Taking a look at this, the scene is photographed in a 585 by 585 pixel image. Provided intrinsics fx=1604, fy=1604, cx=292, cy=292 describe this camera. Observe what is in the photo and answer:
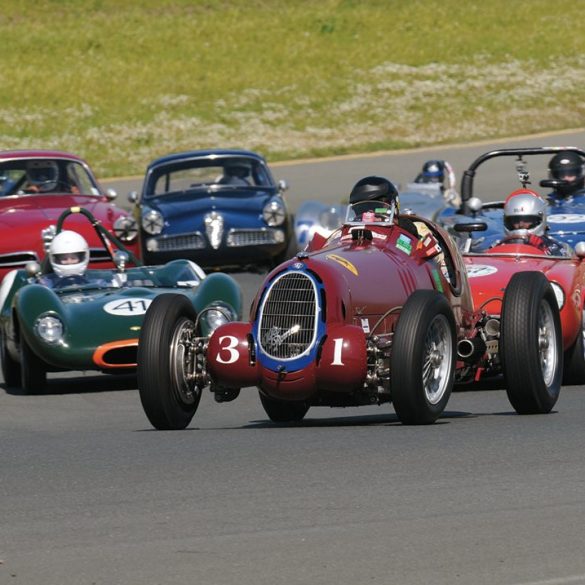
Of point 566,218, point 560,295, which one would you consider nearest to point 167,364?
point 560,295

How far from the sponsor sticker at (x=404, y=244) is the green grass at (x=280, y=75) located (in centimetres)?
2504

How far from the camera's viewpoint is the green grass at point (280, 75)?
36.7m

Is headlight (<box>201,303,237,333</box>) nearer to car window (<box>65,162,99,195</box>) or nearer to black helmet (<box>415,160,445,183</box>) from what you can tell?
car window (<box>65,162,99,195</box>)

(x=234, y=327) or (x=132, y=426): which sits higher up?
(x=234, y=327)

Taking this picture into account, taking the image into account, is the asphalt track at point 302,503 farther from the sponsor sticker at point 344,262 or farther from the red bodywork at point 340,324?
the sponsor sticker at point 344,262

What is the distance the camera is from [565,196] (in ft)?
53.8

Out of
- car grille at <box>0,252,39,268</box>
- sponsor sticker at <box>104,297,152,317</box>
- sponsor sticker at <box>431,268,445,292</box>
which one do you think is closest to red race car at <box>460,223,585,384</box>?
sponsor sticker at <box>431,268,445,292</box>

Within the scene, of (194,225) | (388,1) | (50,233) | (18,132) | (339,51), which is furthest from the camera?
(388,1)

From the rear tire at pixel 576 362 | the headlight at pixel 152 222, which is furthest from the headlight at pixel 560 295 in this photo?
the headlight at pixel 152 222

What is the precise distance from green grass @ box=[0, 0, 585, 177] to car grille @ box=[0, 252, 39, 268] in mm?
17012

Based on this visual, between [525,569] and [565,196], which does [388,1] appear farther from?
[525,569]

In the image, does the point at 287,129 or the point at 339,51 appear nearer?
the point at 287,129

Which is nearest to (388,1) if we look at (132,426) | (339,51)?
(339,51)

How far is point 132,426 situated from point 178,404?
3.15 feet
